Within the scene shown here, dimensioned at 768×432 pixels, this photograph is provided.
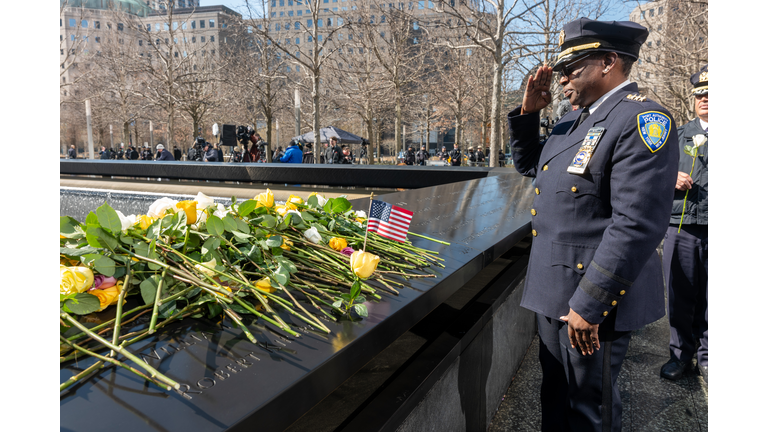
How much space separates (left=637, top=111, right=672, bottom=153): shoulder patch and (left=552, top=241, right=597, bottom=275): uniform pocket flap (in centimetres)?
48

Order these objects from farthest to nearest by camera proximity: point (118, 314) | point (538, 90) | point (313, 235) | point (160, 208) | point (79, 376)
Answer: point (538, 90), point (313, 235), point (160, 208), point (118, 314), point (79, 376)

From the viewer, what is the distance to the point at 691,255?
3711mm

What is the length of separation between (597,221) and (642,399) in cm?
199

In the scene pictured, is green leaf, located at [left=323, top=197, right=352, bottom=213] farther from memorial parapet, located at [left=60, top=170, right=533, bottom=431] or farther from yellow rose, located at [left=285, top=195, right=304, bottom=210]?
memorial parapet, located at [left=60, top=170, right=533, bottom=431]

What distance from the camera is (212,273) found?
4.19 ft

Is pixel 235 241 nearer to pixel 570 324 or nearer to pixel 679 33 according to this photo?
pixel 570 324

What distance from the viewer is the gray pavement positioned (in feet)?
9.71

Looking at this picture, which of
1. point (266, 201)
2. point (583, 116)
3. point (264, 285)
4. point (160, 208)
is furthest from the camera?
point (583, 116)

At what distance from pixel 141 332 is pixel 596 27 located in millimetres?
2041

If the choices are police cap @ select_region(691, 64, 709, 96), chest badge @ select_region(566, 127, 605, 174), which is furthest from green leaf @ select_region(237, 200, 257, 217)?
police cap @ select_region(691, 64, 709, 96)

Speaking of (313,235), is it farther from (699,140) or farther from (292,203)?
(699,140)

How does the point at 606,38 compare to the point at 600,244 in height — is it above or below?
above

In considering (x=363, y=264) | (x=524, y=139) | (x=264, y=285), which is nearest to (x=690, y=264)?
(x=524, y=139)

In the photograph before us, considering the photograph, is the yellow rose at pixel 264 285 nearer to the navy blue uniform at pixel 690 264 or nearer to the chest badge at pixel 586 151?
the chest badge at pixel 586 151
